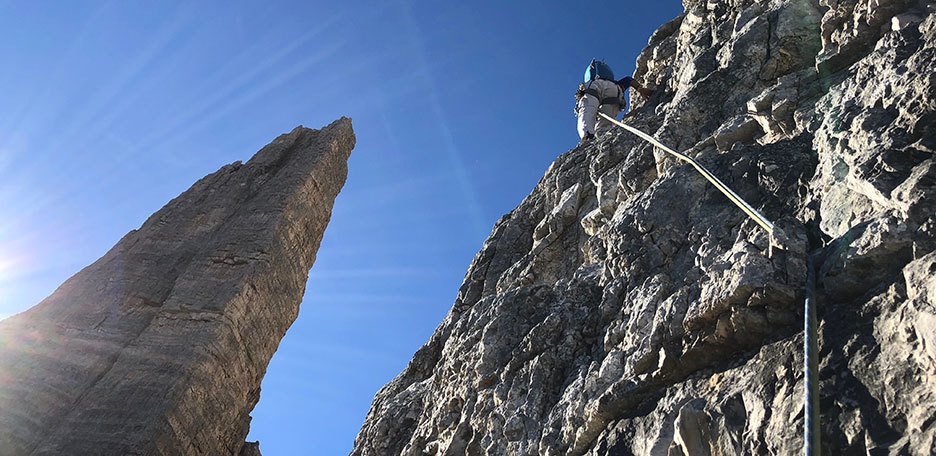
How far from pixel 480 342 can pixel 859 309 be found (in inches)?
250

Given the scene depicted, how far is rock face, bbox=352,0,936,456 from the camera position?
5691mm

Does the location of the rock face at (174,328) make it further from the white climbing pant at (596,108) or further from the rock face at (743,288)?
the white climbing pant at (596,108)

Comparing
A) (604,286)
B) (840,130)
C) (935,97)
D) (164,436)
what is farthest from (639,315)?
(164,436)

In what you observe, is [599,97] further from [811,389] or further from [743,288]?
[811,389]

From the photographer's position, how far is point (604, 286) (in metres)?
10.2

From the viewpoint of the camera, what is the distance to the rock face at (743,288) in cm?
569

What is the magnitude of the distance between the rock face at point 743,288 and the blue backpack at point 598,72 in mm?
8831

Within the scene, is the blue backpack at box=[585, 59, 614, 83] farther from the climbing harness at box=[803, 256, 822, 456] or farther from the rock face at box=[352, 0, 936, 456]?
the climbing harness at box=[803, 256, 822, 456]

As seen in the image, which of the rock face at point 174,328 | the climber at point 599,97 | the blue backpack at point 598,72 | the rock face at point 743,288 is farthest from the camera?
the blue backpack at point 598,72

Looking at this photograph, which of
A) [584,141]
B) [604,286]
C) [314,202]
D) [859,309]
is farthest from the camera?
[584,141]

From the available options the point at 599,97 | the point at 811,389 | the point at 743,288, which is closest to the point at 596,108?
the point at 599,97

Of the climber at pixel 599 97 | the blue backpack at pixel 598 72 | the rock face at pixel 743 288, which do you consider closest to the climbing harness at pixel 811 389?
the rock face at pixel 743 288

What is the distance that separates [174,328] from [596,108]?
13813 millimetres

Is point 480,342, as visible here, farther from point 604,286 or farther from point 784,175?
point 784,175
